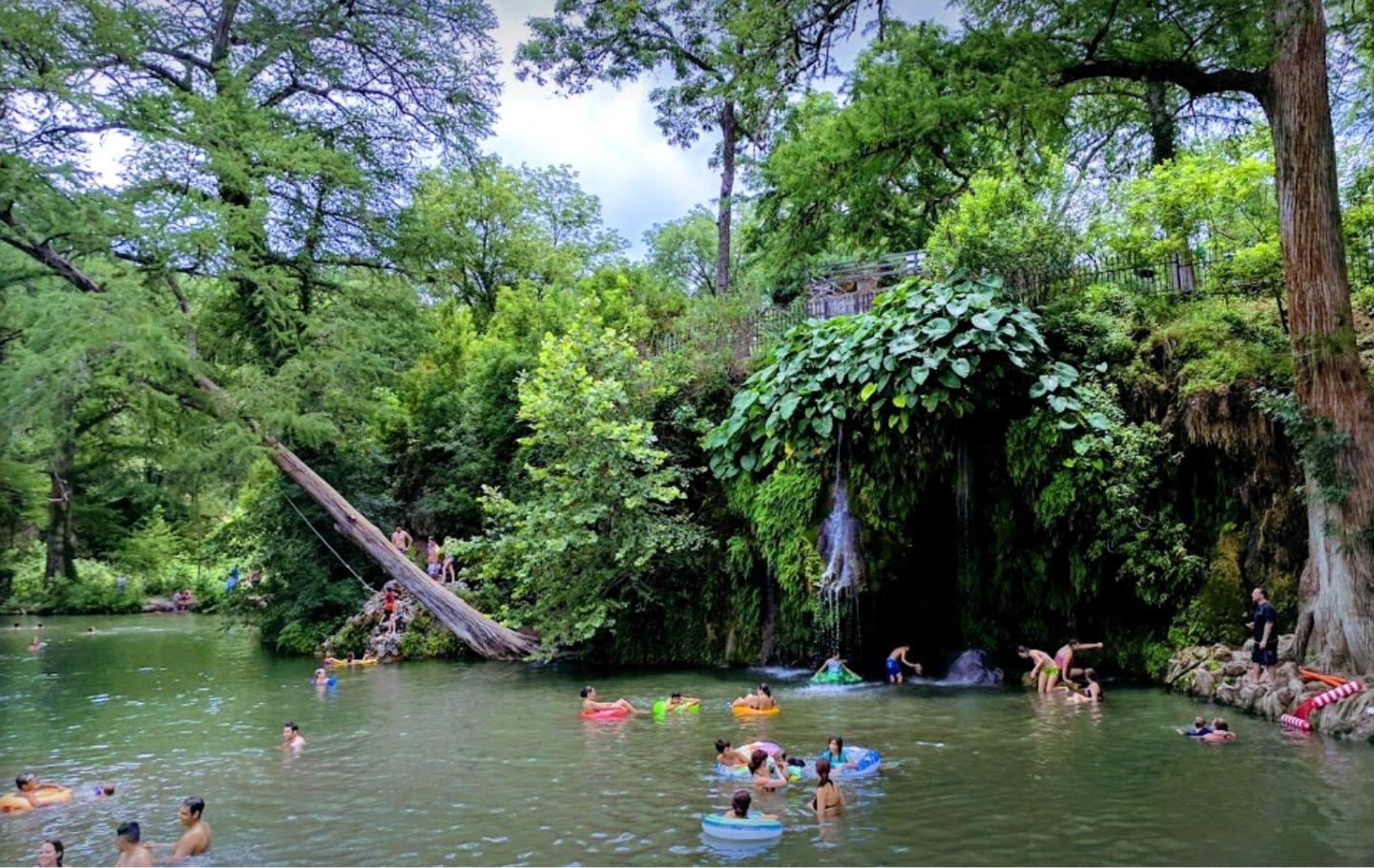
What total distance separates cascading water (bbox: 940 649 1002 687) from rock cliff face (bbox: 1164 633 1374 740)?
101 inches

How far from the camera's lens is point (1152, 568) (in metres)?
14.9

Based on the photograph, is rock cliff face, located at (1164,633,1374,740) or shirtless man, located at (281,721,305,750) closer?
rock cliff face, located at (1164,633,1374,740)

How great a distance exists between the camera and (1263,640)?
12.7 metres

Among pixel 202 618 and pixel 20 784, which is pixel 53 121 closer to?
pixel 20 784

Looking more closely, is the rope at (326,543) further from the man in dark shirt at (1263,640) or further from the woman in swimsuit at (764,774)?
the man in dark shirt at (1263,640)

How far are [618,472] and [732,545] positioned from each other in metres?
2.49

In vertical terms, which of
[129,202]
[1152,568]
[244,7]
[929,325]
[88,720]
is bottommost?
[88,720]

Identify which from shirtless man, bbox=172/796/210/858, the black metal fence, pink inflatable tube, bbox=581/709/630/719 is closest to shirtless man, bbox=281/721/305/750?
pink inflatable tube, bbox=581/709/630/719

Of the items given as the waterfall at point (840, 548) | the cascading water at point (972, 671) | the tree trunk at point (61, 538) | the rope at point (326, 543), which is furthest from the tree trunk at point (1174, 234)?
the tree trunk at point (61, 538)

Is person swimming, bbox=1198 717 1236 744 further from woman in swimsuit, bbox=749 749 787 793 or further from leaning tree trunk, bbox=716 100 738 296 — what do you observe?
leaning tree trunk, bbox=716 100 738 296

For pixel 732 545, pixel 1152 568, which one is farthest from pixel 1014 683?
pixel 732 545

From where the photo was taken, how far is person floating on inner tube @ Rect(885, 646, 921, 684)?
15.6 metres

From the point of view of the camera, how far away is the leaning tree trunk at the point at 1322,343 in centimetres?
1217

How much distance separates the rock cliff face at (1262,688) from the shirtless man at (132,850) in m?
11.9
